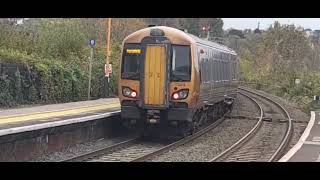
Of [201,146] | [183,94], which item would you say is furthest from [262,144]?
[183,94]

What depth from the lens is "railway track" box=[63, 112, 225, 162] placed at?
37.8 ft

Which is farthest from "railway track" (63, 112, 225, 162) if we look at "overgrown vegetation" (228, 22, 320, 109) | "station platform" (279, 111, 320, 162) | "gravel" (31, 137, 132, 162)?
"overgrown vegetation" (228, 22, 320, 109)

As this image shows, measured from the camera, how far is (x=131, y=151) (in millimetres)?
13125

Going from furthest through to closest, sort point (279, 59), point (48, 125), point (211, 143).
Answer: point (279, 59), point (211, 143), point (48, 125)

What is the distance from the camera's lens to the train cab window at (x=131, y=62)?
14.8 metres

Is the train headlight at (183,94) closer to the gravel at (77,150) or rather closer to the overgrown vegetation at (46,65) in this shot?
the overgrown vegetation at (46,65)

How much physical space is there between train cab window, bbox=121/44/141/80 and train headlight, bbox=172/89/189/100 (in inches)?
46.1

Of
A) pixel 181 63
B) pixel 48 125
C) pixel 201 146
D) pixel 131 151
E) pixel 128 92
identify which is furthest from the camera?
pixel 128 92

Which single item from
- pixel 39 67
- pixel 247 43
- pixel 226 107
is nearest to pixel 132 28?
pixel 226 107

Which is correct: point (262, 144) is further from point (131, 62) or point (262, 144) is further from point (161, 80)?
point (131, 62)

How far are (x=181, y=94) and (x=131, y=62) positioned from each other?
170cm

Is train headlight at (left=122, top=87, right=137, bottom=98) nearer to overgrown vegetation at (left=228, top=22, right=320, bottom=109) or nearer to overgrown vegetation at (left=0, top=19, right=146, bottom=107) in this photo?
overgrown vegetation at (left=0, top=19, right=146, bottom=107)

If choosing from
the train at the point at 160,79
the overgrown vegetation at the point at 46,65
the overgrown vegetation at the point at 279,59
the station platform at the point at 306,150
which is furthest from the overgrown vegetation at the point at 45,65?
the overgrown vegetation at the point at 279,59
